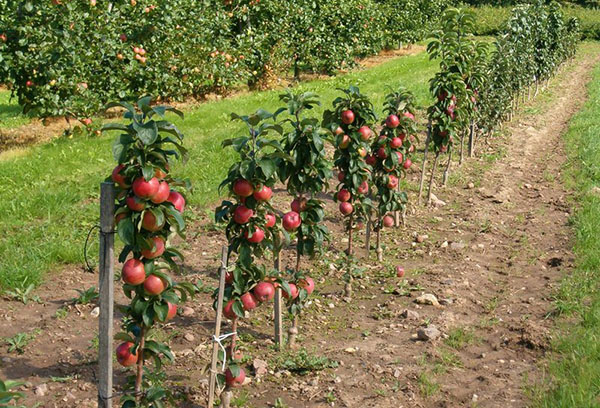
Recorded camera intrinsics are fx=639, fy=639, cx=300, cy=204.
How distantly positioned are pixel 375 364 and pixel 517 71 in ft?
32.6

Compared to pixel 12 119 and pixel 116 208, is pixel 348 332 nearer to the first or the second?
pixel 116 208

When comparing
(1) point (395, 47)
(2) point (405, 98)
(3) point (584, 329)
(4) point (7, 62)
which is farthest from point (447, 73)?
(1) point (395, 47)

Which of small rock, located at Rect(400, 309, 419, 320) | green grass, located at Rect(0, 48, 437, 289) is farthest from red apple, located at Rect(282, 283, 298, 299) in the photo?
green grass, located at Rect(0, 48, 437, 289)

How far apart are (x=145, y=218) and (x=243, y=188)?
2.85 ft

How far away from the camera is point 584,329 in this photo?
4773 millimetres

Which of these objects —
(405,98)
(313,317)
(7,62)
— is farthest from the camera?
(7,62)

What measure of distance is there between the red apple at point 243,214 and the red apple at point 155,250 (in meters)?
0.77

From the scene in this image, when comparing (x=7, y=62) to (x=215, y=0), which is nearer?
(x=7, y=62)

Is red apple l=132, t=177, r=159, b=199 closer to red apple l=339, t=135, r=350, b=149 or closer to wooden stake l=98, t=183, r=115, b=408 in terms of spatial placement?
wooden stake l=98, t=183, r=115, b=408

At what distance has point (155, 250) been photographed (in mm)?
3072

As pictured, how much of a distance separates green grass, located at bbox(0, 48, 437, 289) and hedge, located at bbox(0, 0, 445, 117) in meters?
0.99

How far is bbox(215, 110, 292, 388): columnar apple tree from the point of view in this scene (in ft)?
12.2

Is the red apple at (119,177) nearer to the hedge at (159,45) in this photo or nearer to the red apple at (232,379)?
the red apple at (232,379)

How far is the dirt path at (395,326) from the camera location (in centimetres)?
405
